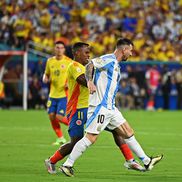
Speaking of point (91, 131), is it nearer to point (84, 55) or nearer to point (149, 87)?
point (84, 55)

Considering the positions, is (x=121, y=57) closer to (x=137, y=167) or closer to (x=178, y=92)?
(x=137, y=167)

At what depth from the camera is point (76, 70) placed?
12648 mm

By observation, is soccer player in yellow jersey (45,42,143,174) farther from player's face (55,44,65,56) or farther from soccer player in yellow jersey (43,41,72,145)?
player's face (55,44,65,56)

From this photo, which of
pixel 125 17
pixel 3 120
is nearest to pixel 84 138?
pixel 3 120

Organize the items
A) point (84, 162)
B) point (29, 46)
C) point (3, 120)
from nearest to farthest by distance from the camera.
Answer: point (84, 162), point (3, 120), point (29, 46)

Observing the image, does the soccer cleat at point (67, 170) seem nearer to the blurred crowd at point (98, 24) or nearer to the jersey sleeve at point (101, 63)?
the jersey sleeve at point (101, 63)

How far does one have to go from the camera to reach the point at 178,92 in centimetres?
3619

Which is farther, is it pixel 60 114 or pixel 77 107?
pixel 60 114

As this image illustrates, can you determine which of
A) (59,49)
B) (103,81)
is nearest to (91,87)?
(103,81)

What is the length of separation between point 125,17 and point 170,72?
3970 millimetres

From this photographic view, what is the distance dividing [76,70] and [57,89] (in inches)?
244

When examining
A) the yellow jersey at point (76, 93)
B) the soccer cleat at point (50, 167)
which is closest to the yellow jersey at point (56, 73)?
the yellow jersey at point (76, 93)

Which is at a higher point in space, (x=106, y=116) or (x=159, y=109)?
(x=106, y=116)

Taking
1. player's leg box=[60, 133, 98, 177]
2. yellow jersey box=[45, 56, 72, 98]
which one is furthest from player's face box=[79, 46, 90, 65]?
yellow jersey box=[45, 56, 72, 98]
